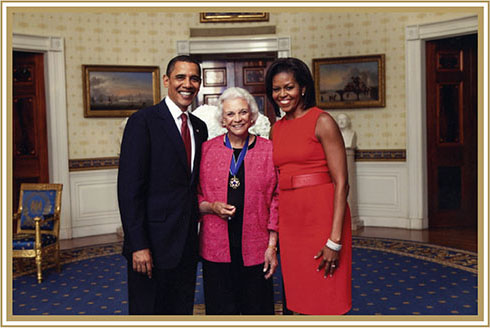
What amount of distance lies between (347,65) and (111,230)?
15.4 ft

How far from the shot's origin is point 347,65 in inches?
336

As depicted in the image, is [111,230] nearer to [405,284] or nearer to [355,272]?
[355,272]

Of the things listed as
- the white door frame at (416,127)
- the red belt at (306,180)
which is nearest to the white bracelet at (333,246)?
the red belt at (306,180)

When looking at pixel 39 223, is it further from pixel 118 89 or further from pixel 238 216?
pixel 238 216

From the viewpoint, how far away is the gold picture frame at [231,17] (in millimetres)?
8758

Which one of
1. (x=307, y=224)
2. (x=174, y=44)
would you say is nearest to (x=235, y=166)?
(x=307, y=224)

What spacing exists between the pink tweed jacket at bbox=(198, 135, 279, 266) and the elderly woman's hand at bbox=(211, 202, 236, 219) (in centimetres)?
5

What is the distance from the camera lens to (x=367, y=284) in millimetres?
5176

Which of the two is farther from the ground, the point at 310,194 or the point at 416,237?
the point at 310,194

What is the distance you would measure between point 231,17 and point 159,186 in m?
6.68

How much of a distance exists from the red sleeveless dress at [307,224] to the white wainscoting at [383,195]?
5963 millimetres

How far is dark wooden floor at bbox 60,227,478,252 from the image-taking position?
23.4 ft

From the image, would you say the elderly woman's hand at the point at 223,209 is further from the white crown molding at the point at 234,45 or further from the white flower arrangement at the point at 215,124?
the white crown molding at the point at 234,45

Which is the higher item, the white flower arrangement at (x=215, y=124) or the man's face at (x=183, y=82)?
the man's face at (x=183, y=82)
